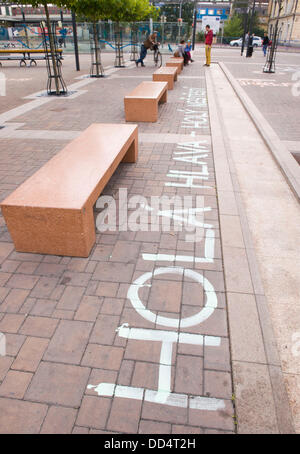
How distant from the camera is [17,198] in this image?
11.6ft

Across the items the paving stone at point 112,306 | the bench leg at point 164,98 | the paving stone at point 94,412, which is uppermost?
the bench leg at point 164,98

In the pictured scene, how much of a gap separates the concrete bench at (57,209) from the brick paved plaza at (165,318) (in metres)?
0.18

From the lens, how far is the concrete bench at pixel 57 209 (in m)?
3.41

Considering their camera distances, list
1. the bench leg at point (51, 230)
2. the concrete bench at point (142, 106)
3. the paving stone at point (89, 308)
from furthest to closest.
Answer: the concrete bench at point (142, 106) < the bench leg at point (51, 230) < the paving stone at point (89, 308)

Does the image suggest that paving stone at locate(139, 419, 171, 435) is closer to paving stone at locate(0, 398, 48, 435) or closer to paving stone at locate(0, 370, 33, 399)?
paving stone at locate(0, 398, 48, 435)

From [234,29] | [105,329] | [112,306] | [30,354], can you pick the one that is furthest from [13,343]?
[234,29]

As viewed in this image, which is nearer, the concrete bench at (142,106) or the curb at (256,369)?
the curb at (256,369)

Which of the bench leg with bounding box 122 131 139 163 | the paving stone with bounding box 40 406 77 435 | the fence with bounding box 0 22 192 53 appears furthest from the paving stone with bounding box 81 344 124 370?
the fence with bounding box 0 22 192 53

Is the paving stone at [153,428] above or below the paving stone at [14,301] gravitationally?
below

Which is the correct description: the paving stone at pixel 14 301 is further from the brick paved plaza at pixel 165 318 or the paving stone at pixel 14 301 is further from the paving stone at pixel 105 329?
the paving stone at pixel 105 329

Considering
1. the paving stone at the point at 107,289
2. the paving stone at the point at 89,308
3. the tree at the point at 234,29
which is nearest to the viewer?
the paving stone at the point at 89,308

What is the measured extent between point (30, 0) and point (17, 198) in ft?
30.1

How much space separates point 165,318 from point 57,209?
4.96 ft

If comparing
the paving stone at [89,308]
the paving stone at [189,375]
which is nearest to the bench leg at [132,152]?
the paving stone at [89,308]
